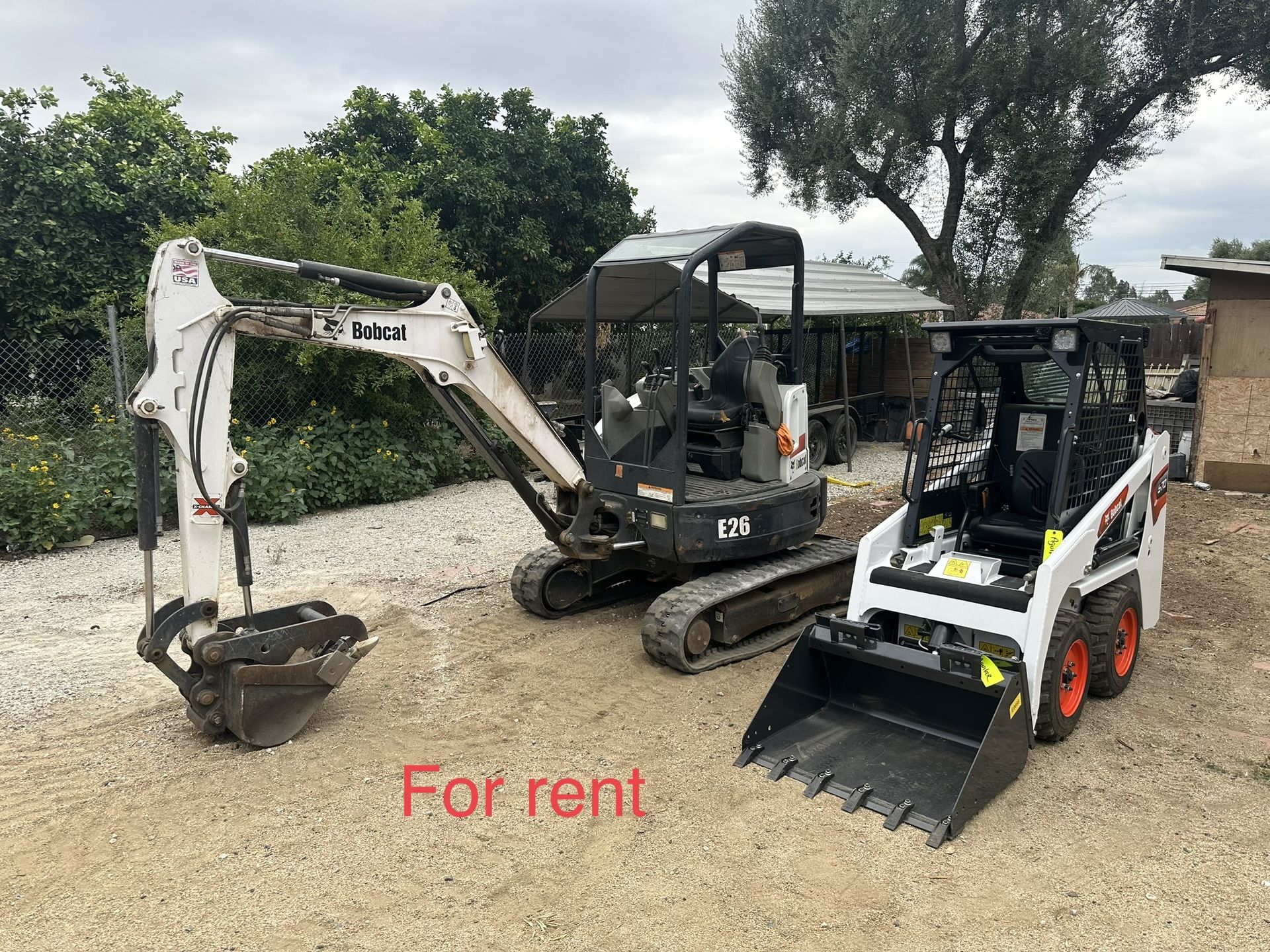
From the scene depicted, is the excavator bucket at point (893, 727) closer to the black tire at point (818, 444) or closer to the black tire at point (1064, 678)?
the black tire at point (1064, 678)

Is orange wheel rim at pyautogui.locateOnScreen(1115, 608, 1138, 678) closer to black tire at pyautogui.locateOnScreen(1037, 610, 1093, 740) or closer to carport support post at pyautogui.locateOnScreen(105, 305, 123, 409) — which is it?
black tire at pyautogui.locateOnScreen(1037, 610, 1093, 740)

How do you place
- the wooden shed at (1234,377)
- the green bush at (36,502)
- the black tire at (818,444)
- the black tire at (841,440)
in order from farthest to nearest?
the black tire at (841,440) < the black tire at (818,444) < the wooden shed at (1234,377) < the green bush at (36,502)

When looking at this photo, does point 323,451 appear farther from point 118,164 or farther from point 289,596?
point 118,164

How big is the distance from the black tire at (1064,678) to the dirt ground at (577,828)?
0.13m

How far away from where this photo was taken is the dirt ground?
3074mm

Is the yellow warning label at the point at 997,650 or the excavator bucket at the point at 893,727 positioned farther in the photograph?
the yellow warning label at the point at 997,650

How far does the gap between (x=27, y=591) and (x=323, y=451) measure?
11.5ft

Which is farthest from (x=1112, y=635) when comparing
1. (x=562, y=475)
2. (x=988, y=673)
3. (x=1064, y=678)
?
(x=562, y=475)

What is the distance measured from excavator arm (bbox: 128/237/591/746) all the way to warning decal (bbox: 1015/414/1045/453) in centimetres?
331

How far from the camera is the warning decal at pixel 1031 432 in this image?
17.3ft

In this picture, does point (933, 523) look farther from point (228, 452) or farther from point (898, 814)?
point (228, 452)

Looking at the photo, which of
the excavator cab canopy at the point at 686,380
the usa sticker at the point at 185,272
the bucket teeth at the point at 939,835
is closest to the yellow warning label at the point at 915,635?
the bucket teeth at the point at 939,835

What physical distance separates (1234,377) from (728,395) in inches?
314

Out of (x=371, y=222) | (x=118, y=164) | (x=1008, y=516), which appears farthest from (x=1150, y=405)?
(x=118, y=164)
